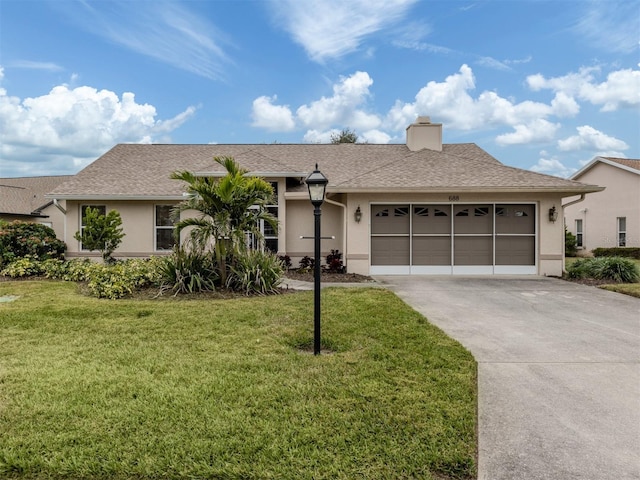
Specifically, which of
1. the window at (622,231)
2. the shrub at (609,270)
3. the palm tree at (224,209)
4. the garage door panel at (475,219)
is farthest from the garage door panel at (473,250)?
the window at (622,231)

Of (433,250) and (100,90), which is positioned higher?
(100,90)

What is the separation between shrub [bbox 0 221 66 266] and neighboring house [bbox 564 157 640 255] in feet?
70.5

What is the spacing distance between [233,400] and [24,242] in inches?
480

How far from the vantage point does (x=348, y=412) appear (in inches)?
125

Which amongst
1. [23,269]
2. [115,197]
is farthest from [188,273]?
[115,197]

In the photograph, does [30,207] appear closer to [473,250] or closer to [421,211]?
[421,211]

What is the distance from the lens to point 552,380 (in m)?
4.01

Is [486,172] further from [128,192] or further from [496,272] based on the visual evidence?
[128,192]

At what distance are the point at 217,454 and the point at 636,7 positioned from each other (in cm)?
1271

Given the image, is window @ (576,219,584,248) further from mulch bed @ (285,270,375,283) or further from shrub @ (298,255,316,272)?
shrub @ (298,255,316,272)

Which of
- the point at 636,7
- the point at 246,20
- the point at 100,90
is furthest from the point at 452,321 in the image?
the point at 100,90

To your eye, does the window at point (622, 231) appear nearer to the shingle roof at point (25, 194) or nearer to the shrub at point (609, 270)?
the shrub at point (609, 270)

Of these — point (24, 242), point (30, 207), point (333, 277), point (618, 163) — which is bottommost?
point (333, 277)

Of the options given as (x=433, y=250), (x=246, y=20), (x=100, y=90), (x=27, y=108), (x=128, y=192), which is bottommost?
(x=433, y=250)
